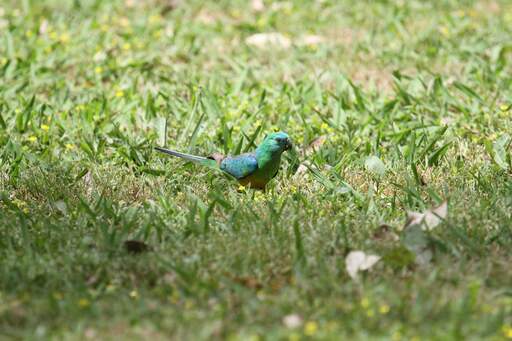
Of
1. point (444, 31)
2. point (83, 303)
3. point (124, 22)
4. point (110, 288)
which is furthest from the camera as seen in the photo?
point (124, 22)

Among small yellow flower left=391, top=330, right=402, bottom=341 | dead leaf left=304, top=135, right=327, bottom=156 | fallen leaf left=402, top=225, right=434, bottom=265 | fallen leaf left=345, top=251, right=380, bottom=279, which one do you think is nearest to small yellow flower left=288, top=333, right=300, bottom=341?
Answer: small yellow flower left=391, top=330, right=402, bottom=341

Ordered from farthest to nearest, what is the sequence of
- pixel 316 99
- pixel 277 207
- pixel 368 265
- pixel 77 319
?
pixel 316 99 → pixel 277 207 → pixel 368 265 → pixel 77 319

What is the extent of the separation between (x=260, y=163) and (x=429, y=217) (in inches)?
39.4

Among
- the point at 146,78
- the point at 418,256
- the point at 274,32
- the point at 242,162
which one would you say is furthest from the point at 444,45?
Result: the point at 418,256

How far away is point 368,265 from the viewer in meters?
3.49

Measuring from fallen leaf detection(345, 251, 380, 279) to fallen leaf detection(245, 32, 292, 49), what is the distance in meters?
3.46

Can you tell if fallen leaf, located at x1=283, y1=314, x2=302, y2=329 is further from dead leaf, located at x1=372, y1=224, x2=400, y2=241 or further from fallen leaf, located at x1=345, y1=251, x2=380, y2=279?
dead leaf, located at x1=372, y1=224, x2=400, y2=241

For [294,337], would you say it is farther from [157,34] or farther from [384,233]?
[157,34]

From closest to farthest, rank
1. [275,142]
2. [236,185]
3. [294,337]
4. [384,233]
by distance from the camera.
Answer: [294,337]
[384,233]
[275,142]
[236,185]

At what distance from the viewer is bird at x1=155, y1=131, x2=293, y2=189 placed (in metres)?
4.48

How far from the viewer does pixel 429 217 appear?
3844 millimetres

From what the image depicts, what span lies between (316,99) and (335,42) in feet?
3.70

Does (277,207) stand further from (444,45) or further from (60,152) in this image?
(444,45)

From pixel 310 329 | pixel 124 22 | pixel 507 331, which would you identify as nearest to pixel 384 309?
pixel 310 329
